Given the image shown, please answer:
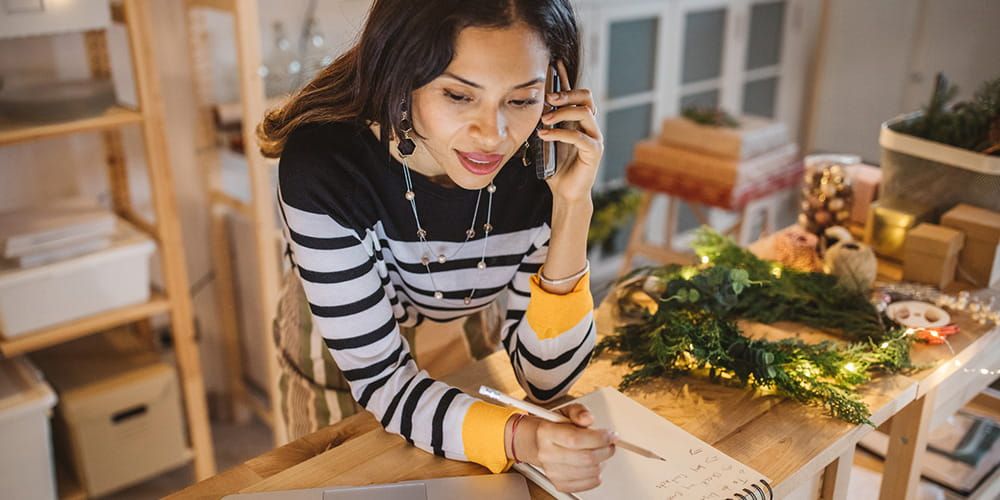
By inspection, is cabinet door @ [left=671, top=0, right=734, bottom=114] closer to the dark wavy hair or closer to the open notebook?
the dark wavy hair

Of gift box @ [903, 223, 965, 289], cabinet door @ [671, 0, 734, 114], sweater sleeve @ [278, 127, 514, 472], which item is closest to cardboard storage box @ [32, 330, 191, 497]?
sweater sleeve @ [278, 127, 514, 472]

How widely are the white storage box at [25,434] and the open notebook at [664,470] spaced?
140 cm

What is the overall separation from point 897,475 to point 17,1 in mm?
1879

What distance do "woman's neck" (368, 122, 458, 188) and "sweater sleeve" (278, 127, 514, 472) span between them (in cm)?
9

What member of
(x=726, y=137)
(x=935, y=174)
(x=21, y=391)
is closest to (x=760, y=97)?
(x=726, y=137)

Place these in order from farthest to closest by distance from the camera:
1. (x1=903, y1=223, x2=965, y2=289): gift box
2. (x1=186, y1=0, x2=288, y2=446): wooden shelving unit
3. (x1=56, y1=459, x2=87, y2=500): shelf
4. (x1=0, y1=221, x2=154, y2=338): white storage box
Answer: (x1=56, y1=459, x2=87, y2=500): shelf < (x1=186, y1=0, x2=288, y2=446): wooden shelving unit < (x1=0, y1=221, x2=154, y2=338): white storage box < (x1=903, y1=223, x2=965, y2=289): gift box

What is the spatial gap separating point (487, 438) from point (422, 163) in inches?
15.6

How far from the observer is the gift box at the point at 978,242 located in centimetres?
155

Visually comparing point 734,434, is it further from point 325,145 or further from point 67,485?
point 67,485

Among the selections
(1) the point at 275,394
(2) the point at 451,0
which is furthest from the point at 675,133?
(2) the point at 451,0

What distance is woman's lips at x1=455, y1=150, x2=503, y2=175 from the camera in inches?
40.9

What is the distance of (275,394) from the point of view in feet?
7.49

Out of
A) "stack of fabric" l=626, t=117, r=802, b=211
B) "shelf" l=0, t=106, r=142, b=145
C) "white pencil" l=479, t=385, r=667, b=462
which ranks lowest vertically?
"stack of fabric" l=626, t=117, r=802, b=211

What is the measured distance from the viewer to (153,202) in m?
2.09
